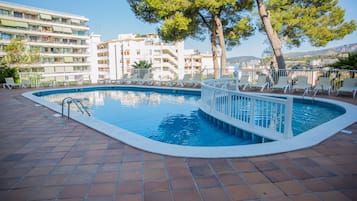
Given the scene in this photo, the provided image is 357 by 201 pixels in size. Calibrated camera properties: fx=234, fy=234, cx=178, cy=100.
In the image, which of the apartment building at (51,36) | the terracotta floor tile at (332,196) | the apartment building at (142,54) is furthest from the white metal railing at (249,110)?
the apartment building at (142,54)

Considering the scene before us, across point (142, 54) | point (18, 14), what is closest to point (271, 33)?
point (142, 54)

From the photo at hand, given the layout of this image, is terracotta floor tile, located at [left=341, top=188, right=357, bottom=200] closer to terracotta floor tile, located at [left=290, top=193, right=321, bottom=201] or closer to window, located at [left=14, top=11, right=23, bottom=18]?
terracotta floor tile, located at [left=290, top=193, right=321, bottom=201]

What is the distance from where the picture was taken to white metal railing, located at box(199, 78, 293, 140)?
3680mm

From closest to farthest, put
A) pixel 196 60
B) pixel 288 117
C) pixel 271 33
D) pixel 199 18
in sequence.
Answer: pixel 288 117
pixel 271 33
pixel 199 18
pixel 196 60

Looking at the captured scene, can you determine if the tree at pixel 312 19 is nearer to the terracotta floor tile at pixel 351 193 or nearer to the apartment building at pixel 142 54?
the terracotta floor tile at pixel 351 193

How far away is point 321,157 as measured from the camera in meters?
2.92

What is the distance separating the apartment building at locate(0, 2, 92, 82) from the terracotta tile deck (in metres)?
38.1

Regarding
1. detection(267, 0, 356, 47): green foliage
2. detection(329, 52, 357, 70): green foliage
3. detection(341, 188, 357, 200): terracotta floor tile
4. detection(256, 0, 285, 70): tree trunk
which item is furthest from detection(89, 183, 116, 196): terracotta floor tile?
detection(267, 0, 356, 47): green foliage

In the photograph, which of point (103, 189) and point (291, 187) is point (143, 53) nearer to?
point (103, 189)

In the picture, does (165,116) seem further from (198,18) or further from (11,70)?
(11,70)

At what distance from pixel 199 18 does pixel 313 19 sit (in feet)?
25.0

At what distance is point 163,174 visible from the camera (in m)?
2.53

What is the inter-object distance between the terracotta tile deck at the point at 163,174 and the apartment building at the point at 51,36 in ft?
125

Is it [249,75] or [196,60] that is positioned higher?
[196,60]
